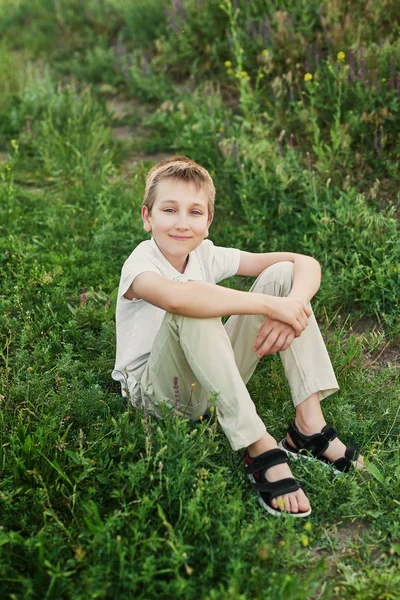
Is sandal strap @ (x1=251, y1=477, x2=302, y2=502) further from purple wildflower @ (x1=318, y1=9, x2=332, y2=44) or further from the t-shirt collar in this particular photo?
purple wildflower @ (x1=318, y1=9, x2=332, y2=44)

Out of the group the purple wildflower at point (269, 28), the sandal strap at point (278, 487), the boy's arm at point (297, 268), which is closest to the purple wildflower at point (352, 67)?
the purple wildflower at point (269, 28)

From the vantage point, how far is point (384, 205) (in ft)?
16.1

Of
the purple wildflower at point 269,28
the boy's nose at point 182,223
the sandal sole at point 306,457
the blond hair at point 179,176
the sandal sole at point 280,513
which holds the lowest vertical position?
the sandal sole at point 306,457

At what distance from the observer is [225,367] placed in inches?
113

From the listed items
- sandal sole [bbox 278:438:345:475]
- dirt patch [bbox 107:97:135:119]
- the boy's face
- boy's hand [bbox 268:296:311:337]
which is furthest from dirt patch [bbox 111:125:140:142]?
sandal sole [bbox 278:438:345:475]

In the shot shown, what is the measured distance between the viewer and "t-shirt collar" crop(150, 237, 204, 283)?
3.22 metres

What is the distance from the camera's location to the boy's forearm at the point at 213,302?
284cm

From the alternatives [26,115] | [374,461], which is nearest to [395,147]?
[374,461]

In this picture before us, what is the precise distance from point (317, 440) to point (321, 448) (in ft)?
0.13

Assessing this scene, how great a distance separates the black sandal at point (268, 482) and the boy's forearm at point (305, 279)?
705 mm

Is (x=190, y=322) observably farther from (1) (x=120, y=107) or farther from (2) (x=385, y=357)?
(1) (x=120, y=107)

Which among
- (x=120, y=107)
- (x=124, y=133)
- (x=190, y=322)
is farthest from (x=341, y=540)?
(x=120, y=107)

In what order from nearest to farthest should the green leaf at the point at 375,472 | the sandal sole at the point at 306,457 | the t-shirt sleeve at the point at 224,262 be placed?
the green leaf at the point at 375,472 → the sandal sole at the point at 306,457 → the t-shirt sleeve at the point at 224,262

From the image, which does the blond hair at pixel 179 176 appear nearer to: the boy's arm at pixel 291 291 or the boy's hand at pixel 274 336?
the boy's arm at pixel 291 291
